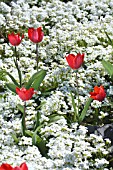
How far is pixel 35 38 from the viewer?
4562 millimetres

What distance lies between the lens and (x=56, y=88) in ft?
15.8

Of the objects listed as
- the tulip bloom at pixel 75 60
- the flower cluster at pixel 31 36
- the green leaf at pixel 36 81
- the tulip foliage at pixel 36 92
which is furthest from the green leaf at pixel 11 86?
the tulip bloom at pixel 75 60

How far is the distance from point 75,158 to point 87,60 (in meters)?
1.73

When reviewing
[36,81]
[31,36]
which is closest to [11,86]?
[36,81]

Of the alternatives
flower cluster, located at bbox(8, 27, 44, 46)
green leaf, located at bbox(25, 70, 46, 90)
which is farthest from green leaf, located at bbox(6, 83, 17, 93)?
flower cluster, located at bbox(8, 27, 44, 46)

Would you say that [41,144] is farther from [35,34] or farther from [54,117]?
[35,34]

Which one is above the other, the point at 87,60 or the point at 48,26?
the point at 48,26

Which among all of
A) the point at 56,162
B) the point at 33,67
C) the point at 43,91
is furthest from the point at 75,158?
the point at 33,67

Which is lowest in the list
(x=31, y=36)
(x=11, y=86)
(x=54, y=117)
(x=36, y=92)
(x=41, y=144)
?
(x=41, y=144)

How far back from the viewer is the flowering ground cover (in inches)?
150

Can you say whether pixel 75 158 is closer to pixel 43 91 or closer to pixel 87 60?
pixel 43 91

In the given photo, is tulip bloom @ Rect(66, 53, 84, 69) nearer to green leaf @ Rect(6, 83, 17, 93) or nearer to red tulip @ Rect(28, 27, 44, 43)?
red tulip @ Rect(28, 27, 44, 43)

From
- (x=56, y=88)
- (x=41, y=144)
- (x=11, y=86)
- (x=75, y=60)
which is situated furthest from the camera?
(x=56, y=88)

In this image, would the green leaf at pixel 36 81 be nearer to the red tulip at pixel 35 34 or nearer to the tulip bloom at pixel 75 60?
the red tulip at pixel 35 34
